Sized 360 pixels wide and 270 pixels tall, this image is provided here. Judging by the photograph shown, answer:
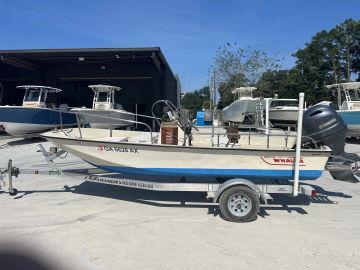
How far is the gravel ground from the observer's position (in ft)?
14.4

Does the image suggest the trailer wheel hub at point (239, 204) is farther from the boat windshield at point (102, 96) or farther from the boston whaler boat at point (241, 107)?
the boat windshield at point (102, 96)

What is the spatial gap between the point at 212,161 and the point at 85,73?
23088 mm

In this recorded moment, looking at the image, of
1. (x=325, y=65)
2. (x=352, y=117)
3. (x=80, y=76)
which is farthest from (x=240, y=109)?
(x=325, y=65)

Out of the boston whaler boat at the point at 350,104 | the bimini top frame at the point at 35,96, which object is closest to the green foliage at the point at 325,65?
the boston whaler boat at the point at 350,104

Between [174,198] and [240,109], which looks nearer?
[174,198]

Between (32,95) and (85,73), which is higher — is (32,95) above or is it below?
below

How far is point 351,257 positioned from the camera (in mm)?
4559

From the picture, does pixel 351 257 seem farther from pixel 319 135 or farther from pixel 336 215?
pixel 319 135

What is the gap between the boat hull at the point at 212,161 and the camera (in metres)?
6.02

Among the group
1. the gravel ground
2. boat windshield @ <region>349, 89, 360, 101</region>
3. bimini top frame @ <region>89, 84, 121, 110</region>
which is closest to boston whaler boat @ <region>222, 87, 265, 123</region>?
boat windshield @ <region>349, 89, 360, 101</region>

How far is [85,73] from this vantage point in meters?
27.6

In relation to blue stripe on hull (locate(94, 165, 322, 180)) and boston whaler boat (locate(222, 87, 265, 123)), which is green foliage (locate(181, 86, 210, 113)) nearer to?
boston whaler boat (locate(222, 87, 265, 123))

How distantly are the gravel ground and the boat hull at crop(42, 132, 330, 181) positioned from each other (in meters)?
0.64

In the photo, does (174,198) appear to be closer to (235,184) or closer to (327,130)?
(235,184)
